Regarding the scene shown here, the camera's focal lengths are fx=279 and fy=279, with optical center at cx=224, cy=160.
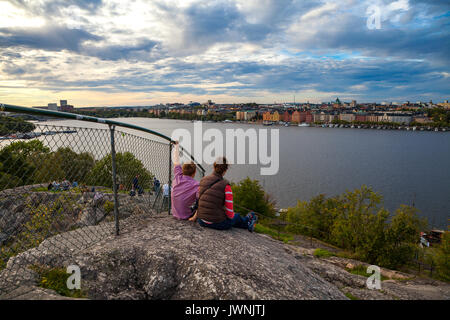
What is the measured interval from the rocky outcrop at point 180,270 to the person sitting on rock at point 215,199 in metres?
0.51

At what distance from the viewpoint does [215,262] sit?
3.44 m

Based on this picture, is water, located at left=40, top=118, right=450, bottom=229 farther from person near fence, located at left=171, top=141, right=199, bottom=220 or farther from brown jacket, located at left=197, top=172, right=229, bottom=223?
brown jacket, located at left=197, top=172, right=229, bottom=223

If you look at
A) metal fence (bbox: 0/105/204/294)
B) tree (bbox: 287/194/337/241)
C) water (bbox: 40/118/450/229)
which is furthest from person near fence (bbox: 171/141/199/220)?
tree (bbox: 287/194/337/241)

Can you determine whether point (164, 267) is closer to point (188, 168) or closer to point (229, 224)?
point (229, 224)

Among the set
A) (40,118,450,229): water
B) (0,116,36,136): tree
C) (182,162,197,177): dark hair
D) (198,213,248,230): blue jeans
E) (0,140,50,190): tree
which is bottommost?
(40,118,450,229): water

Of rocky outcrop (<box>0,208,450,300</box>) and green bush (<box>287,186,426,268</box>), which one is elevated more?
rocky outcrop (<box>0,208,450,300</box>)

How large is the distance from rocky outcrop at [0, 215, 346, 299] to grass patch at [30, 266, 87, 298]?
114mm

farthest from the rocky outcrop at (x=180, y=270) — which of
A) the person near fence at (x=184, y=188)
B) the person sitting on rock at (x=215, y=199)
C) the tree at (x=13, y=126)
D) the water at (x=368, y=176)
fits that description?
the water at (x=368, y=176)

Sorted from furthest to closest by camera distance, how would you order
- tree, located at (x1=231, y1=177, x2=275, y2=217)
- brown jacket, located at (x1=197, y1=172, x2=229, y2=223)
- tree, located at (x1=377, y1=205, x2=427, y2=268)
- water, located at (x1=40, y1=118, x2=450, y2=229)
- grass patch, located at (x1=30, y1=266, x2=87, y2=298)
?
1. water, located at (x1=40, y1=118, x2=450, y2=229)
2. tree, located at (x1=231, y1=177, x2=275, y2=217)
3. tree, located at (x1=377, y1=205, x2=427, y2=268)
4. brown jacket, located at (x1=197, y1=172, x2=229, y2=223)
5. grass patch, located at (x1=30, y1=266, x2=87, y2=298)

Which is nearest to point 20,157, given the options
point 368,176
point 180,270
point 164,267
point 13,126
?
point 13,126

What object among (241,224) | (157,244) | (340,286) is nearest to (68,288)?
→ (157,244)

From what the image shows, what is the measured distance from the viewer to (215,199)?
461cm

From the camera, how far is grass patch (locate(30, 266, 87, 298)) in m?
3.01

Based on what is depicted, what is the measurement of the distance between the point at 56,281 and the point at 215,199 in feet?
7.84
